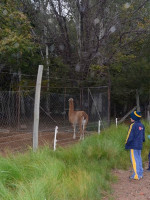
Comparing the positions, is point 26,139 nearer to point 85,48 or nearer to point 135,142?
point 135,142

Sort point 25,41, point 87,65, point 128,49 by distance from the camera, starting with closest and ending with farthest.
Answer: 1. point 25,41
2. point 87,65
3. point 128,49

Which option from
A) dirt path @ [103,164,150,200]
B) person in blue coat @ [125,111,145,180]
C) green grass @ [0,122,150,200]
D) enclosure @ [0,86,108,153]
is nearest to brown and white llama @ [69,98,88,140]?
enclosure @ [0,86,108,153]

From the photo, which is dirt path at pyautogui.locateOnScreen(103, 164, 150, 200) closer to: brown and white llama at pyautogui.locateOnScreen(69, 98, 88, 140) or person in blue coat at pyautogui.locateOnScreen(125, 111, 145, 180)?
person in blue coat at pyautogui.locateOnScreen(125, 111, 145, 180)

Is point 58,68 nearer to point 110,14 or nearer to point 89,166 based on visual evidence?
point 110,14

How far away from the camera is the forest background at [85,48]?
47.1 ft

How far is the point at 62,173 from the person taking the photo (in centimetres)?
536

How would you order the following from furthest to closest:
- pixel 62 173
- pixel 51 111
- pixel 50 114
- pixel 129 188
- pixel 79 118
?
1. pixel 51 111
2. pixel 50 114
3. pixel 79 118
4. pixel 129 188
5. pixel 62 173

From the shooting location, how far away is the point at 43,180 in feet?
15.2

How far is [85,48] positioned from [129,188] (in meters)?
9.87

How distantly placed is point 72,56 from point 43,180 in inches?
447

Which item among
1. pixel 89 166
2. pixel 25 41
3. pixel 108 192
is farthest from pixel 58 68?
Result: pixel 108 192

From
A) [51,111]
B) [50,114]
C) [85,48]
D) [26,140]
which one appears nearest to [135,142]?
[26,140]

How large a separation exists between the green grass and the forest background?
6560 millimetres

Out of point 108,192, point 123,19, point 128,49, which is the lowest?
point 108,192
